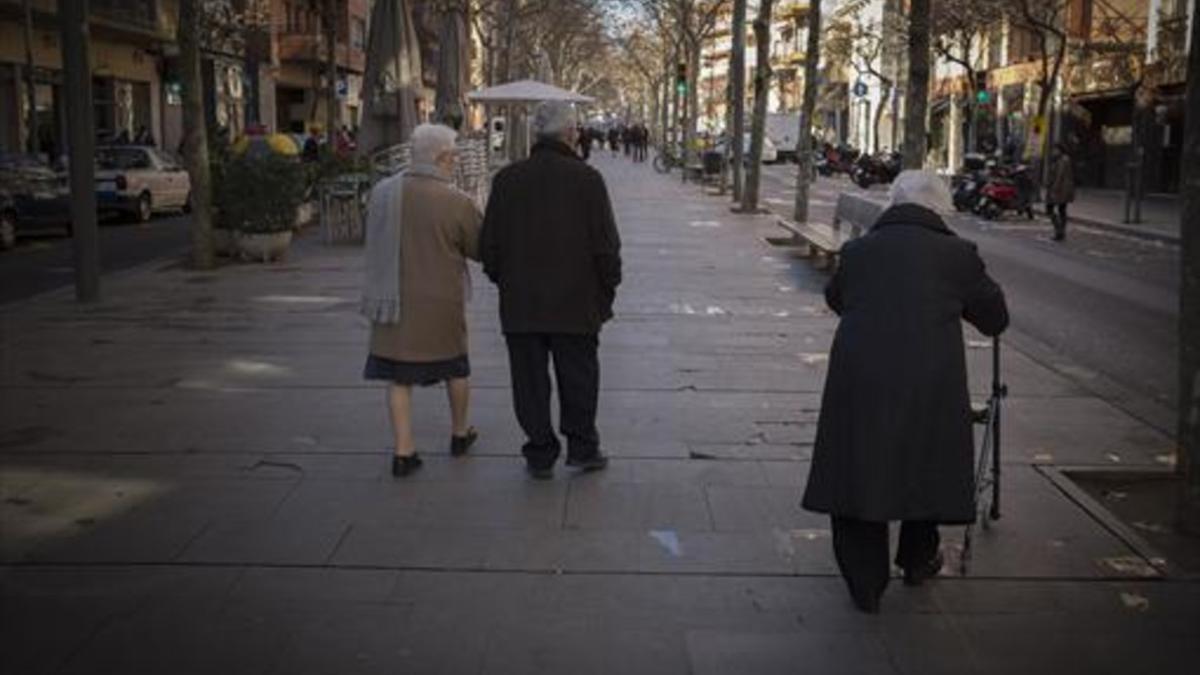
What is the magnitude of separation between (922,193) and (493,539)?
7.33ft

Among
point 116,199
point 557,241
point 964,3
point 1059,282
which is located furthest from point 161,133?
point 557,241

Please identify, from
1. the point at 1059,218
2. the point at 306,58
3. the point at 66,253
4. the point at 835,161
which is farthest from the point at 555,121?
the point at 306,58

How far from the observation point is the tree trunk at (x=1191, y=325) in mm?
6047

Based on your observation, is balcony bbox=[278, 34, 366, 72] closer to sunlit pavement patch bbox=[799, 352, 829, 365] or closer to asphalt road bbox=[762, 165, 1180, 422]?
asphalt road bbox=[762, 165, 1180, 422]

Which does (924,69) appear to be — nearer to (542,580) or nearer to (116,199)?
(542,580)

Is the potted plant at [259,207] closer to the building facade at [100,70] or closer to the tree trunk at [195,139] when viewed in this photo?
the tree trunk at [195,139]

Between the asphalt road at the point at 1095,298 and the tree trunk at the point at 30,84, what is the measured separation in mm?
20128

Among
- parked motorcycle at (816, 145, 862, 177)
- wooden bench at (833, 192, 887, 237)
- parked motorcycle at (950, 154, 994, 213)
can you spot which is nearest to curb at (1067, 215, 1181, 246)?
parked motorcycle at (950, 154, 994, 213)

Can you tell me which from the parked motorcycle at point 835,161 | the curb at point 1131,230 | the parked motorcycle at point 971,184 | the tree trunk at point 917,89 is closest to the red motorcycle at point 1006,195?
the parked motorcycle at point 971,184

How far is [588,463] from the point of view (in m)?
6.92

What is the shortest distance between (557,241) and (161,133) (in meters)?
40.9

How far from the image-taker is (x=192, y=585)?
5227 millimetres

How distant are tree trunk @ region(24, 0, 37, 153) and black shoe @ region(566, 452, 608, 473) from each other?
25.8m

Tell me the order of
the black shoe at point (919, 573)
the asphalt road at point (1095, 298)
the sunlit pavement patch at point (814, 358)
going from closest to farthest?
1. the black shoe at point (919, 573)
2. the sunlit pavement patch at point (814, 358)
3. the asphalt road at point (1095, 298)
